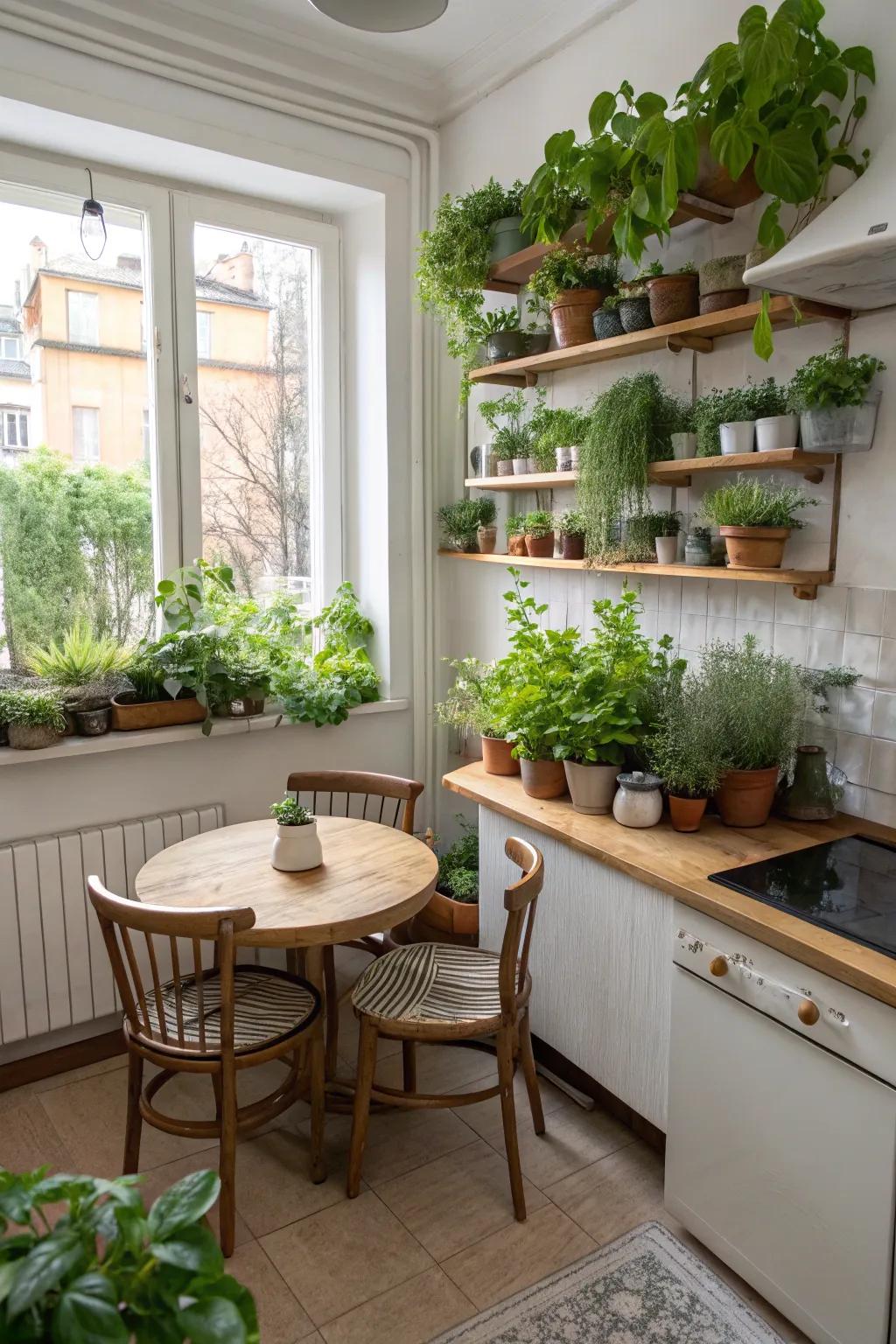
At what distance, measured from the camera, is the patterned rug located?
187 cm

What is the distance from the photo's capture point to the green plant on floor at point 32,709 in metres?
2.64

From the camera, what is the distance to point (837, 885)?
76.6 inches

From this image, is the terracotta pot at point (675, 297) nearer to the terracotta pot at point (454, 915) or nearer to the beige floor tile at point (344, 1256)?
the terracotta pot at point (454, 915)

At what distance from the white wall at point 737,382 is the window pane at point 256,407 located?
776mm

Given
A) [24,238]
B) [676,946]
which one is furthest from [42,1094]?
[24,238]

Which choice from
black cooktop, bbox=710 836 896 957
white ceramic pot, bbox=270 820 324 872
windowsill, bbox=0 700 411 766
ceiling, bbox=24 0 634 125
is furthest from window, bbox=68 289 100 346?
black cooktop, bbox=710 836 896 957

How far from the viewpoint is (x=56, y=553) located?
2967 mm

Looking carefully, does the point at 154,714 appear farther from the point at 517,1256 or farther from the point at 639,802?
the point at 517,1256

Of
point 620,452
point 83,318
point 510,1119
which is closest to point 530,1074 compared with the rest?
point 510,1119

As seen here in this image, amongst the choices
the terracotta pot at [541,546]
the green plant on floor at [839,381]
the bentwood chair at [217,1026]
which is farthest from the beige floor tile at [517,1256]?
the green plant on floor at [839,381]

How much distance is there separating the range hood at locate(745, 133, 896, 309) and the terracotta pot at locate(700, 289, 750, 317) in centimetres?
26

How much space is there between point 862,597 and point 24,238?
2621 mm

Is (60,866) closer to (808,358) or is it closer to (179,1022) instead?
(179,1022)

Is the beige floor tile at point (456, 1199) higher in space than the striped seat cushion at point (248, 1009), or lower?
lower
